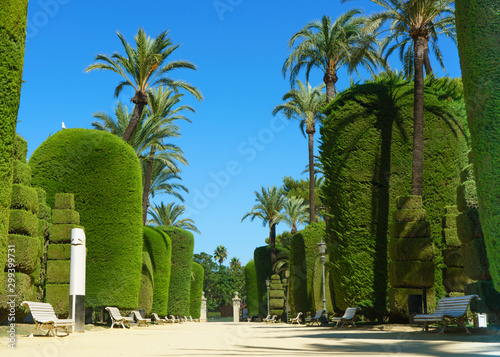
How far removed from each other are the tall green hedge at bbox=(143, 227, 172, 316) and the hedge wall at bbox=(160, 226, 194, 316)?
4.55 metres

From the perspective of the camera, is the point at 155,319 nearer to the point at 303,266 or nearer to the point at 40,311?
the point at 303,266

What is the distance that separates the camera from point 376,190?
18.2m

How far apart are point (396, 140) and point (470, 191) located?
5381 mm

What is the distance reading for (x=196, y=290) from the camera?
2089 inches

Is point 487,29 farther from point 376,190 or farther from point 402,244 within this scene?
point 376,190

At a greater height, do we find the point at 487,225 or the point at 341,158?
the point at 341,158

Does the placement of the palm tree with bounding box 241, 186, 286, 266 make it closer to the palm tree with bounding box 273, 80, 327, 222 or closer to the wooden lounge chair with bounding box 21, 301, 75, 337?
the palm tree with bounding box 273, 80, 327, 222

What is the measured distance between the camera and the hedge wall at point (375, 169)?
17.8m

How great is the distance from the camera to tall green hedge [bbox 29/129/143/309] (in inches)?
798

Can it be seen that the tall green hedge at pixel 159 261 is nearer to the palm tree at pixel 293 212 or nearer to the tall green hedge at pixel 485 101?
the palm tree at pixel 293 212

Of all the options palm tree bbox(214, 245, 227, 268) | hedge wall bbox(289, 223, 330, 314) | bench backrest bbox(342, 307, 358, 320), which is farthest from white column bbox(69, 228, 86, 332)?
palm tree bbox(214, 245, 227, 268)

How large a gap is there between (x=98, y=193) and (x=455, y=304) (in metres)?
14.1

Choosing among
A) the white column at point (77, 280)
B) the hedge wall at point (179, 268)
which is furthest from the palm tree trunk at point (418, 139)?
the hedge wall at point (179, 268)

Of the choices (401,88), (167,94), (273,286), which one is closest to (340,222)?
(401,88)
